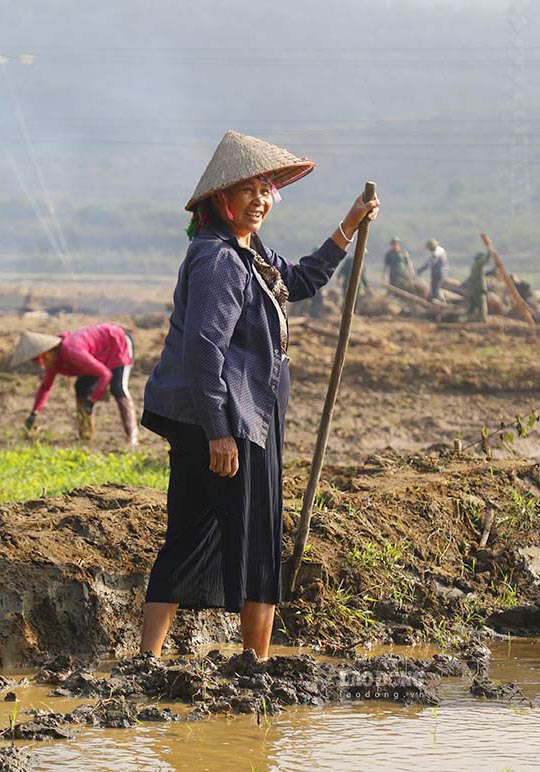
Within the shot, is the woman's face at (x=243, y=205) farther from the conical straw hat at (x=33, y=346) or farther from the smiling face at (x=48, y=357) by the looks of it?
the smiling face at (x=48, y=357)

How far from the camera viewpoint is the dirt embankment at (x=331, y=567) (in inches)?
221

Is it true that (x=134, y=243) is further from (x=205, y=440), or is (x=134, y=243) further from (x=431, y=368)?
(x=205, y=440)

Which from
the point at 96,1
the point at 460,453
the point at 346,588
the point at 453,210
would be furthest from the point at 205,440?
the point at 96,1

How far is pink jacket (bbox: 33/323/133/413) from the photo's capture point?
11.1 metres

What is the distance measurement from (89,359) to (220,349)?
6.52 metres

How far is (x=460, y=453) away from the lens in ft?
27.7

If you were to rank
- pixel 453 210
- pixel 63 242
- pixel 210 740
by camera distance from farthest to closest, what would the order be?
pixel 453 210, pixel 63 242, pixel 210 740

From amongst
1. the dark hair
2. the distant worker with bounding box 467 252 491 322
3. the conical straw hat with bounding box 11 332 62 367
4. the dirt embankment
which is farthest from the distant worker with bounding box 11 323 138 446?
the distant worker with bounding box 467 252 491 322

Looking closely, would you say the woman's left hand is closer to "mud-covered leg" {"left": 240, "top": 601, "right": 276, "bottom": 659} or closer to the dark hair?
the dark hair

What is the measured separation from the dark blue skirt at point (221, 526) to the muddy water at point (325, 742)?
475 mm

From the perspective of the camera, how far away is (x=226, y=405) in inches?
188

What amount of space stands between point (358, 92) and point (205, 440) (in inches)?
3283

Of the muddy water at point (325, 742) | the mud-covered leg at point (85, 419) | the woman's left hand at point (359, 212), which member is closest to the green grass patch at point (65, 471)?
the mud-covered leg at point (85, 419)

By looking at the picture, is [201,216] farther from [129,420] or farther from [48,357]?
[129,420]
